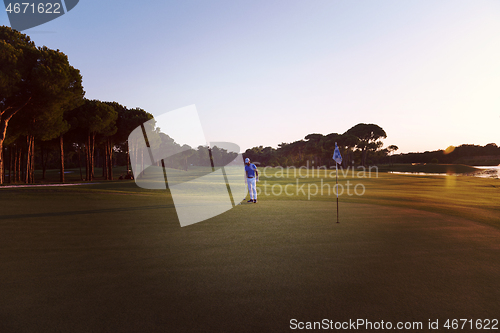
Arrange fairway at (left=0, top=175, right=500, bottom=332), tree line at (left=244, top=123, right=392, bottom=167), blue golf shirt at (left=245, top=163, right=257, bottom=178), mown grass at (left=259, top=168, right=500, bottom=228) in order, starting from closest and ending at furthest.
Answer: fairway at (left=0, top=175, right=500, bottom=332)
mown grass at (left=259, top=168, right=500, bottom=228)
blue golf shirt at (left=245, top=163, right=257, bottom=178)
tree line at (left=244, top=123, right=392, bottom=167)

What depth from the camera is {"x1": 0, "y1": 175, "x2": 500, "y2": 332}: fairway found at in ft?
12.7

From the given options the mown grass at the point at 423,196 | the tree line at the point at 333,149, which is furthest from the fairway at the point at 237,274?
the tree line at the point at 333,149

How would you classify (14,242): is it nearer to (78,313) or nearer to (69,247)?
(69,247)

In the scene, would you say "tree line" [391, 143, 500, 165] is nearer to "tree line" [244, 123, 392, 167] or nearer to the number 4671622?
"tree line" [244, 123, 392, 167]

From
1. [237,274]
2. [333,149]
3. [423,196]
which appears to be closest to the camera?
[237,274]

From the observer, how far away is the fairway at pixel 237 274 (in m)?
3.87

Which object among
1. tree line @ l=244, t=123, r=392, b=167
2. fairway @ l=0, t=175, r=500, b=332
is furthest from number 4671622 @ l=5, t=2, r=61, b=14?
tree line @ l=244, t=123, r=392, b=167

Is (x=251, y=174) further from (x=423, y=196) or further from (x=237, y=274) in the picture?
(x=423, y=196)

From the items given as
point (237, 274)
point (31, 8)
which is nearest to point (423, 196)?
point (237, 274)

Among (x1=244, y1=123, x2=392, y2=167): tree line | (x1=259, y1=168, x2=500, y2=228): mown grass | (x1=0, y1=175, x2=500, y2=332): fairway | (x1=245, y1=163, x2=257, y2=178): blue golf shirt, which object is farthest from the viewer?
(x1=244, y1=123, x2=392, y2=167): tree line

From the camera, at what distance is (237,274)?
5379mm

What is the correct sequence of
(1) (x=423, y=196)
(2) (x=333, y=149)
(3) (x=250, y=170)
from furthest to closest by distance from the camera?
(2) (x=333, y=149) < (1) (x=423, y=196) < (3) (x=250, y=170)

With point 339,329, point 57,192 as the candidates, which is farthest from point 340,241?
point 57,192

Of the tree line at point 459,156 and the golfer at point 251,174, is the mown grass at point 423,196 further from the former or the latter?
the tree line at point 459,156
